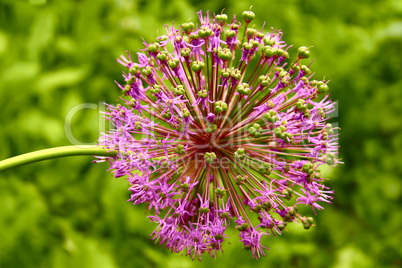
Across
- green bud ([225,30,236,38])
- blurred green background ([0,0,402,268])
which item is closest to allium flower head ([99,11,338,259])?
green bud ([225,30,236,38])

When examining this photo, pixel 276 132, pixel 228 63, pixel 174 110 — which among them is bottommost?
pixel 276 132

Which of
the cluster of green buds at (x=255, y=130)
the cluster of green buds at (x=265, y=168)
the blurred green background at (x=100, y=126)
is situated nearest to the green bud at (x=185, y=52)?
the cluster of green buds at (x=255, y=130)

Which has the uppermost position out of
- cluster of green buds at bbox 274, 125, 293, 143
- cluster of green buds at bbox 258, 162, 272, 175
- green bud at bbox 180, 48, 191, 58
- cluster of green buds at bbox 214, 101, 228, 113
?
green bud at bbox 180, 48, 191, 58

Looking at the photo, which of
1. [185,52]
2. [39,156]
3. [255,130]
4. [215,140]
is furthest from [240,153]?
[39,156]

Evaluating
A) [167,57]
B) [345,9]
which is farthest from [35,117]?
[345,9]

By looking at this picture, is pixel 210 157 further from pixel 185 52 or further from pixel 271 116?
pixel 185 52

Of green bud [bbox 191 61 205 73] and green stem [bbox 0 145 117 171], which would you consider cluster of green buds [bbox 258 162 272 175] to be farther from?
green stem [bbox 0 145 117 171]

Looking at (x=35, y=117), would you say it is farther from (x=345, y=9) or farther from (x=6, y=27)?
(x=345, y=9)
